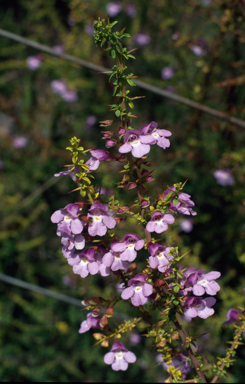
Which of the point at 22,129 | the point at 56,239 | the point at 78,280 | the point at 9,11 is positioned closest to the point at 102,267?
the point at 78,280

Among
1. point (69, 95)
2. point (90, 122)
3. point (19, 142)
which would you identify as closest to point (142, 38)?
point (69, 95)

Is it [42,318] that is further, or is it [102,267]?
[42,318]

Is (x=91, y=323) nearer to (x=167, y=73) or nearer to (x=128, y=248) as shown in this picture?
(x=128, y=248)

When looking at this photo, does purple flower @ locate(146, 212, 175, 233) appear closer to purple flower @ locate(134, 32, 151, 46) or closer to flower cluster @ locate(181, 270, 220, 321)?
flower cluster @ locate(181, 270, 220, 321)

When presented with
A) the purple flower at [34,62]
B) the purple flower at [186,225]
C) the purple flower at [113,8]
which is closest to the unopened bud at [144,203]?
the purple flower at [186,225]

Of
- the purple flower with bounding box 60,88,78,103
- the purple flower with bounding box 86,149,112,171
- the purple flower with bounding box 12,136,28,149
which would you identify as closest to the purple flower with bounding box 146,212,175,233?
the purple flower with bounding box 86,149,112,171

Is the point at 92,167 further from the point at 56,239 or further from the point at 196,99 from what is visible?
the point at 56,239
